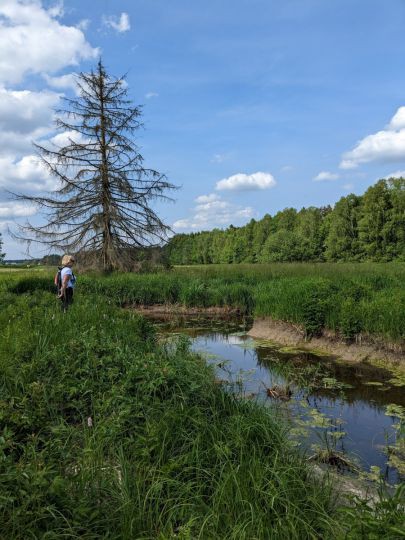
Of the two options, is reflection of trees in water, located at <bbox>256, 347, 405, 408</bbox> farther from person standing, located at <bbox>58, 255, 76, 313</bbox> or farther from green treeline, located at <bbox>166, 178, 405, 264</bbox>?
green treeline, located at <bbox>166, 178, 405, 264</bbox>

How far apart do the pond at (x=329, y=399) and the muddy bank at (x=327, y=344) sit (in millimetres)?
340

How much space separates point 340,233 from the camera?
48406 millimetres

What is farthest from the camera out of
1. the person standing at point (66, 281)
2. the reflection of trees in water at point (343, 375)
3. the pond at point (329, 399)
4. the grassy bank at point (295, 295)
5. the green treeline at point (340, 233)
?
the green treeline at point (340, 233)

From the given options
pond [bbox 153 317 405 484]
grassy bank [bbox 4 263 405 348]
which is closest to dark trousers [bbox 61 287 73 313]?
pond [bbox 153 317 405 484]

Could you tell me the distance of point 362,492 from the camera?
12.4ft

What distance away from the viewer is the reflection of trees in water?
6.82 meters

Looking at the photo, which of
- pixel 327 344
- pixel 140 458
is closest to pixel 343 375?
pixel 327 344

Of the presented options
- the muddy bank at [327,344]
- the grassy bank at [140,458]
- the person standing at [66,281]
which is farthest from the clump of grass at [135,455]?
the muddy bank at [327,344]

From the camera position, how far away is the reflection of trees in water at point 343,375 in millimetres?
6824

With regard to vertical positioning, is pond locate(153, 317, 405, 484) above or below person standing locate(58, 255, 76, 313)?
below

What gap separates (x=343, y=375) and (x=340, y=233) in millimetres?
42651

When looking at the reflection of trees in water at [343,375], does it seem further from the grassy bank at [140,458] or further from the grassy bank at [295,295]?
the grassy bank at [140,458]

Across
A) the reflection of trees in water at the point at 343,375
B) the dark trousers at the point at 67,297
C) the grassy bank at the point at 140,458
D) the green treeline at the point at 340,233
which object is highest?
the green treeline at the point at 340,233

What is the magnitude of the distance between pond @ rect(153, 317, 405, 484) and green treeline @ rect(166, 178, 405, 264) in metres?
19.7
